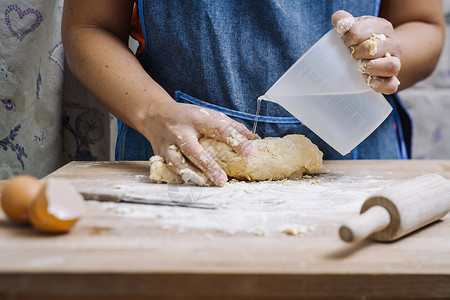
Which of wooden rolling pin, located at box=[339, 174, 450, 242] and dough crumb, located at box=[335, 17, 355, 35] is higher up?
dough crumb, located at box=[335, 17, 355, 35]

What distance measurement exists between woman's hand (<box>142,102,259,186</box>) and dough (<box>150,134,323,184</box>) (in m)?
0.02

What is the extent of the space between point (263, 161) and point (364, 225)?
51cm

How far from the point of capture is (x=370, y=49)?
1.02 meters

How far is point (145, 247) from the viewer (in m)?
0.62

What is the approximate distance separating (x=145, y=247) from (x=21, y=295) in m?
0.16

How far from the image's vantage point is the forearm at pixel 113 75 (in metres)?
1.11

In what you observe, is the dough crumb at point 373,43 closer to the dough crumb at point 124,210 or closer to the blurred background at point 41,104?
the dough crumb at point 124,210

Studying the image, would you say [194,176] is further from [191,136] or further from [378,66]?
[378,66]

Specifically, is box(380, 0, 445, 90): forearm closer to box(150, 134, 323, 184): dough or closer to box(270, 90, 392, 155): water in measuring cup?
box(270, 90, 392, 155): water in measuring cup

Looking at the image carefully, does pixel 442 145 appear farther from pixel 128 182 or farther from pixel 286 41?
pixel 128 182

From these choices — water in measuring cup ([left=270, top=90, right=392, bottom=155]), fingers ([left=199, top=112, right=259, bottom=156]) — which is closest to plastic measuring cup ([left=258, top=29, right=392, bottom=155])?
water in measuring cup ([left=270, top=90, right=392, bottom=155])

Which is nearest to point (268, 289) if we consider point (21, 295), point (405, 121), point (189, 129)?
point (21, 295)

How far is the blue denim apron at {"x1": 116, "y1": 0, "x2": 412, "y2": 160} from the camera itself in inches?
49.2

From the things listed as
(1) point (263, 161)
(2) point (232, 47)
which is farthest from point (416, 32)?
(1) point (263, 161)
